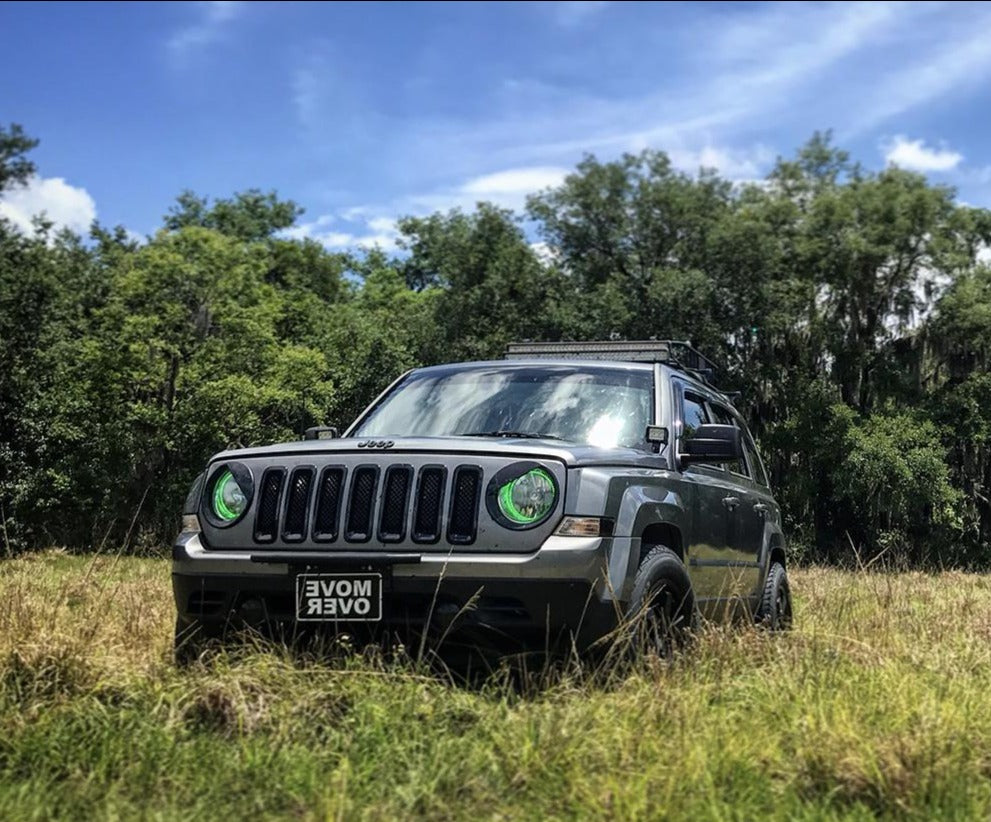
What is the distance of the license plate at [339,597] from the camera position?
450 centimetres

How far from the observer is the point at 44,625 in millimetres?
5102

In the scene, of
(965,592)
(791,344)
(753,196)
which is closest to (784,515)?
(791,344)

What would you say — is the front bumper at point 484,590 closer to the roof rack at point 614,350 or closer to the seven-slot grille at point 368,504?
the seven-slot grille at point 368,504

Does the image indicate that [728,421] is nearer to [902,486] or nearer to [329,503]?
[329,503]

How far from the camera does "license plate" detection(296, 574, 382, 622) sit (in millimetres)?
4500

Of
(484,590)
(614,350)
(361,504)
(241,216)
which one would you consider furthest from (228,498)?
(241,216)

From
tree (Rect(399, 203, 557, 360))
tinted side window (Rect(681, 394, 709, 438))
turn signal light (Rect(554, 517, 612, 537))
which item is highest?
tree (Rect(399, 203, 557, 360))

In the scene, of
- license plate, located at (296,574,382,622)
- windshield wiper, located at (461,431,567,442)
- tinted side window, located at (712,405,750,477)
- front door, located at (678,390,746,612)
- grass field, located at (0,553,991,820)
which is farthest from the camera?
tinted side window, located at (712,405,750,477)

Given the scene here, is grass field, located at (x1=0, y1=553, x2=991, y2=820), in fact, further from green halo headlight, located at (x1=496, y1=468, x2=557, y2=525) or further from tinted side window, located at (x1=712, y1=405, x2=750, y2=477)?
tinted side window, located at (x1=712, y1=405, x2=750, y2=477)

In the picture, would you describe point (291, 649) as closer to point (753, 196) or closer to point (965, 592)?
point (965, 592)

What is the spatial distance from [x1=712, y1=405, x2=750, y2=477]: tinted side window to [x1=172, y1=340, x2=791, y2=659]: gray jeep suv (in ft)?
4.27

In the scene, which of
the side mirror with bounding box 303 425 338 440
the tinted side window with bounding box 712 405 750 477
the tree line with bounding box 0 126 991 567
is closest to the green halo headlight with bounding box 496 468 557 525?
the side mirror with bounding box 303 425 338 440

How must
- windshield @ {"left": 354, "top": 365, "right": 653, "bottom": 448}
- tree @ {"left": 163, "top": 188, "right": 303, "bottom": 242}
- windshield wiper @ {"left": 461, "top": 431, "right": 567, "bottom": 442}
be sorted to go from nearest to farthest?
windshield wiper @ {"left": 461, "top": 431, "right": 567, "bottom": 442}, windshield @ {"left": 354, "top": 365, "right": 653, "bottom": 448}, tree @ {"left": 163, "top": 188, "right": 303, "bottom": 242}

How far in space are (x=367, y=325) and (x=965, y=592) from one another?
21.0 m
